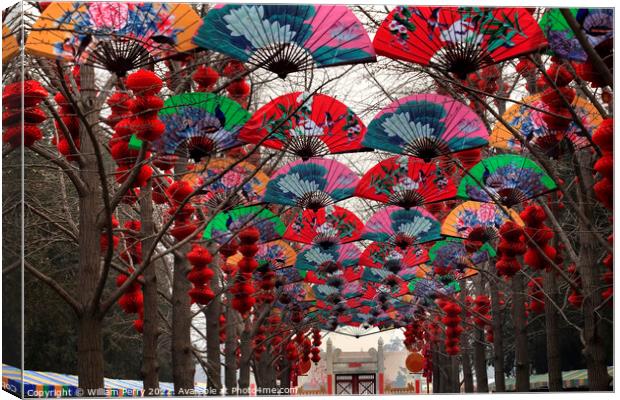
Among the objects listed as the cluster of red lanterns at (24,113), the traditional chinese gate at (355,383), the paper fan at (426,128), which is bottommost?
the traditional chinese gate at (355,383)

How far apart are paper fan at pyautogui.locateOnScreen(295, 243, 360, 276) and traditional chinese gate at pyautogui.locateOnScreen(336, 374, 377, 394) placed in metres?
2.16

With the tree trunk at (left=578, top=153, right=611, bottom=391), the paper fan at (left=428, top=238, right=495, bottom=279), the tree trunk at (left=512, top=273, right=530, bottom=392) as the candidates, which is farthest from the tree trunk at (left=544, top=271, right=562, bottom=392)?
the paper fan at (left=428, top=238, right=495, bottom=279)

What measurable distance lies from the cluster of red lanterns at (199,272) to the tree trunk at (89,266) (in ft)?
7.82

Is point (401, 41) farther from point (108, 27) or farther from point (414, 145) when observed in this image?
point (108, 27)

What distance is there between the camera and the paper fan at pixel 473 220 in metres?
13.4

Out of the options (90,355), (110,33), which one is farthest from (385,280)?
(110,33)

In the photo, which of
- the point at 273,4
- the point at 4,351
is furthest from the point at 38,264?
the point at 273,4

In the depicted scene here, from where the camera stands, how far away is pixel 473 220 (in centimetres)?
1364

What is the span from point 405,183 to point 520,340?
466 cm

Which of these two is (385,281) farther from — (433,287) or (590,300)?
(590,300)

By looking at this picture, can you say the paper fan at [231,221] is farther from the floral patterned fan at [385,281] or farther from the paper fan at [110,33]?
the floral patterned fan at [385,281]

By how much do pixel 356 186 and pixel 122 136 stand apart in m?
4.32

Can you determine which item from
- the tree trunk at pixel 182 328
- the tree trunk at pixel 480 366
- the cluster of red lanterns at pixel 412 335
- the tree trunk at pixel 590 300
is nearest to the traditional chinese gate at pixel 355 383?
the tree trunk at pixel 182 328

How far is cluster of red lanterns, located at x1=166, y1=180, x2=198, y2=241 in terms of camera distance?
10.4 m
